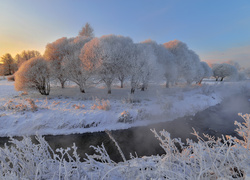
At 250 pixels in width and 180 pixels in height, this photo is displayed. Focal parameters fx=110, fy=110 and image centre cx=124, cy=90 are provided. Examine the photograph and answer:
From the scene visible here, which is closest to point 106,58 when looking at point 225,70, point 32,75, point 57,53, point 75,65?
point 75,65

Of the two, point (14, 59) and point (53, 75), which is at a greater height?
point (14, 59)

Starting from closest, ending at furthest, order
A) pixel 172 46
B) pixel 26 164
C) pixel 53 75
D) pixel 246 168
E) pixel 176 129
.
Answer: pixel 246 168, pixel 26 164, pixel 176 129, pixel 53 75, pixel 172 46

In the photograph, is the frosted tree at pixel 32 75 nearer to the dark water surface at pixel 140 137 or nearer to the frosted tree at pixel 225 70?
the dark water surface at pixel 140 137

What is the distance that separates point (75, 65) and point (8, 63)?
49.9m

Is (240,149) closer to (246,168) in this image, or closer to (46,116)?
(246,168)

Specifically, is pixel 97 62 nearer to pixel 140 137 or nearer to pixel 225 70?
pixel 140 137

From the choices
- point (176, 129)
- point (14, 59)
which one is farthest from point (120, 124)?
point (14, 59)

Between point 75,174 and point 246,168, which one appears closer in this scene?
point 246,168

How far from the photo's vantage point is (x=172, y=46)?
22859 millimetres

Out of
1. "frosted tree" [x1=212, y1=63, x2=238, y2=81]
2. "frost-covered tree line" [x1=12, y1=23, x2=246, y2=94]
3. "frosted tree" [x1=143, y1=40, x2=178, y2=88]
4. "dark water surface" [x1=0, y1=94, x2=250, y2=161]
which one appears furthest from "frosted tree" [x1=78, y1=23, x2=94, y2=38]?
"frosted tree" [x1=212, y1=63, x2=238, y2=81]

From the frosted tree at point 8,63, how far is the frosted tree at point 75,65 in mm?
46891

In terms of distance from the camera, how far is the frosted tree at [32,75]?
40.8ft

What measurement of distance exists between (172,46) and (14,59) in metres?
61.1

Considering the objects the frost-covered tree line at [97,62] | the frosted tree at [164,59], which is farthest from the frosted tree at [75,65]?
the frosted tree at [164,59]
